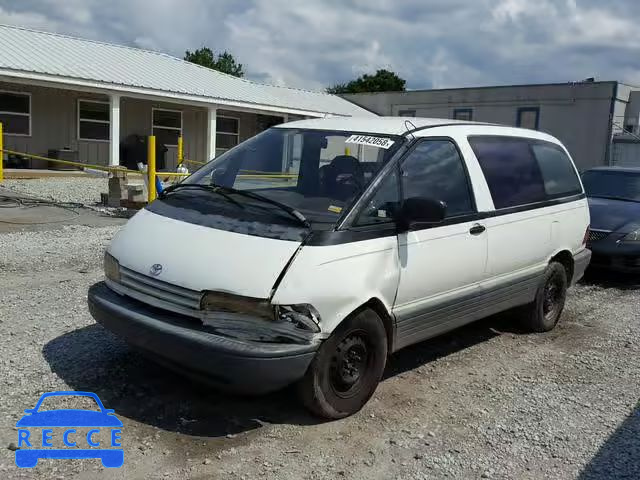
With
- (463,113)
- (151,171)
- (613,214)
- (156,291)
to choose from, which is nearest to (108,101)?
(151,171)

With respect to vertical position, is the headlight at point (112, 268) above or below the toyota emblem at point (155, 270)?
below

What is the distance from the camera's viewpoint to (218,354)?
3250mm

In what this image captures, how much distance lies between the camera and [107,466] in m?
3.16

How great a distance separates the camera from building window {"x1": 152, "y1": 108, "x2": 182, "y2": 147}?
73.7 feet

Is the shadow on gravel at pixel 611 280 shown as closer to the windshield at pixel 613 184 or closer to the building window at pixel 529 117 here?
the windshield at pixel 613 184

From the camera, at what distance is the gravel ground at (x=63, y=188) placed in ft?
43.6

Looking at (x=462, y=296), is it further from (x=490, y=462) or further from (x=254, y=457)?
(x=254, y=457)

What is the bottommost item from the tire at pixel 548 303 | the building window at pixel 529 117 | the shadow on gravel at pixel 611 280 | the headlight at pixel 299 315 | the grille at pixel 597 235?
the shadow on gravel at pixel 611 280

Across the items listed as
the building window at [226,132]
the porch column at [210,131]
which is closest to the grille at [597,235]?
the porch column at [210,131]

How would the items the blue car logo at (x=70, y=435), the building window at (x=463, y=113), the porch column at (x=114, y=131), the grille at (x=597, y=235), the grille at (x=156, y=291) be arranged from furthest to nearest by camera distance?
the building window at (x=463, y=113) < the porch column at (x=114, y=131) < the grille at (x=597, y=235) < the grille at (x=156, y=291) < the blue car logo at (x=70, y=435)

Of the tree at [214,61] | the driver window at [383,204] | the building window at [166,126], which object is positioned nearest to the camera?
the driver window at [383,204]

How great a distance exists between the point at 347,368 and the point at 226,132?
22.5 meters

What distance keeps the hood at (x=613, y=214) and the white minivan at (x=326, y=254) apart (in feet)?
10.9

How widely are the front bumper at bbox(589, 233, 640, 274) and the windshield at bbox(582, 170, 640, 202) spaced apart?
1363mm
